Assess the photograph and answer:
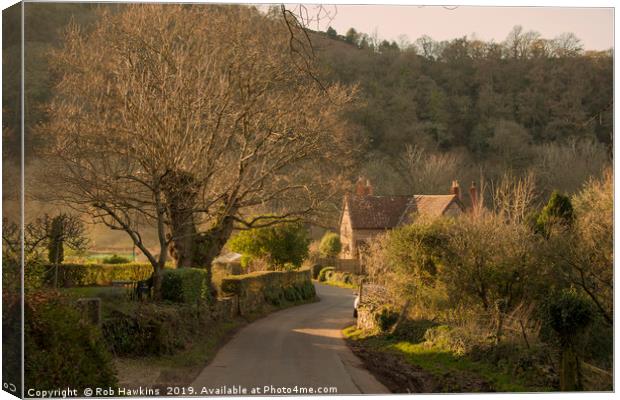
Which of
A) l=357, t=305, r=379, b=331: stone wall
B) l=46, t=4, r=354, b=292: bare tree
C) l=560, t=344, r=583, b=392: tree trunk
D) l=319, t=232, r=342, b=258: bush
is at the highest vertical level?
l=46, t=4, r=354, b=292: bare tree

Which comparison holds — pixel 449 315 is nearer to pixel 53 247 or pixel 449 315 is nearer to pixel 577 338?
pixel 577 338

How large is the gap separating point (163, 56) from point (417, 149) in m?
15.8

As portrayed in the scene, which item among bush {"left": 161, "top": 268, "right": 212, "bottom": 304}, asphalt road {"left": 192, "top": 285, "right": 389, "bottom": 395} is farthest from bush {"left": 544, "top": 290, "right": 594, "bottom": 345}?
bush {"left": 161, "top": 268, "right": 212, "bottom": 304}

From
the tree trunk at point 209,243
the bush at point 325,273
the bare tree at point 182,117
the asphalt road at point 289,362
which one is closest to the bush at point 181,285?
the bare tree at point 182,117

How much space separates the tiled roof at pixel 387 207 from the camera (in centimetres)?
2928

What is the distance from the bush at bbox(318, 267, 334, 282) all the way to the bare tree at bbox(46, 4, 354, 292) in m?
20.5

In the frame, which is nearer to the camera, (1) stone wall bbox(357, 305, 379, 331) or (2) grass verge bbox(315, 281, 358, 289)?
(1) stone wall bbox(357, 305, 379, 331)

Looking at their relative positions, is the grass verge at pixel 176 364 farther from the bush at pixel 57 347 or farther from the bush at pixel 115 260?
the bush at pixel 115 260

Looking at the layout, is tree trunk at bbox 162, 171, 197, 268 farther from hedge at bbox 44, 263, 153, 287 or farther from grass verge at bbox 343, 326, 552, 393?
grass verge at bbox 343, 326, 552, 393

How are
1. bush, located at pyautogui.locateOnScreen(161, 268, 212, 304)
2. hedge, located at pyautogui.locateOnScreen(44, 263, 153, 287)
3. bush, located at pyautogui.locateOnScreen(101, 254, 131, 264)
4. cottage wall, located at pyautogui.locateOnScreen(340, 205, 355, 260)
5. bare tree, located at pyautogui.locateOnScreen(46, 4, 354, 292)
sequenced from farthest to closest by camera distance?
cottage wall, located at pyautogui.locateOnScreen(340, 205, 355, 260) < bush, located at pyautogui.locateOnScreen(101, 254, 131, 264) < hedge, located at pyautogui.locateOnScreen(44, 263, 153, 287) < bush, located at pyautogui.locateOnScreen(161, 268, 212, 304) < bare tree, located at pyautogui.locateOnScreen(46, 4, 354, 292)

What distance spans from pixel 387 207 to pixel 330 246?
8.21 meters

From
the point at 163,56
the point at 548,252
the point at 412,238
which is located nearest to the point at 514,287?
the point at 548,252

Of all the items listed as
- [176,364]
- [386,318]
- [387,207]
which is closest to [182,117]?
[176,364]

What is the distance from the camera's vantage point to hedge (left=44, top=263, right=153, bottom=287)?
21156 mm
